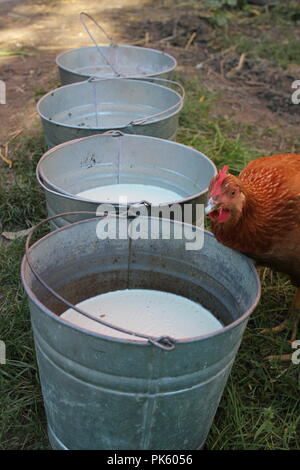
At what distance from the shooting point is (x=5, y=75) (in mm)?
5312

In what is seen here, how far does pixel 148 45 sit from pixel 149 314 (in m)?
5.11

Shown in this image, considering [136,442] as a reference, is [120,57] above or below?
above

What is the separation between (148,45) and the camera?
248 inches

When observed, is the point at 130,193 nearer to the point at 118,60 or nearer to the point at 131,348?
the point at 131,348

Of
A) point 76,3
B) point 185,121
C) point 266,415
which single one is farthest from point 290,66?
point 266,415

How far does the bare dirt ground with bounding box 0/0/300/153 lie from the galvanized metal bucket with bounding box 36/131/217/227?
1.71m

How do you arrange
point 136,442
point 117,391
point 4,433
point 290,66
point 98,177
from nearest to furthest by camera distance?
point 117,391 < point 136,442 < point 4,433 < point 98,177 < point 290,66

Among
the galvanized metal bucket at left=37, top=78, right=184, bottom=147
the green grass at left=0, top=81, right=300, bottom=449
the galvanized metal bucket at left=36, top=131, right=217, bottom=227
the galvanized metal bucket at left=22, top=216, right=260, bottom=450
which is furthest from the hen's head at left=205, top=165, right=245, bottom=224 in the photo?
the galvanized metal bucket at left=37, top=78, right=184, bottom=147

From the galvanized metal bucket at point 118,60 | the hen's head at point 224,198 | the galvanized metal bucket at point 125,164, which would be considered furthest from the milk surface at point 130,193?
the galvanized metal bucket at point 118,60

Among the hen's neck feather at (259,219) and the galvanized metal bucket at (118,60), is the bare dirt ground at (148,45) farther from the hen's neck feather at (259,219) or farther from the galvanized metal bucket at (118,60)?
the hen's neck feather at (259,219)

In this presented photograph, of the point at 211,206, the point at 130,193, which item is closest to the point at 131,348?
the point at 211,206

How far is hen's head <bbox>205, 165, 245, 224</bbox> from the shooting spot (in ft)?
6.00

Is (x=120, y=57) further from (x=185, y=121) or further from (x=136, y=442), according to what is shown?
(x=136, y=442)

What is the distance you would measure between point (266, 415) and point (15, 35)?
20.1ft
